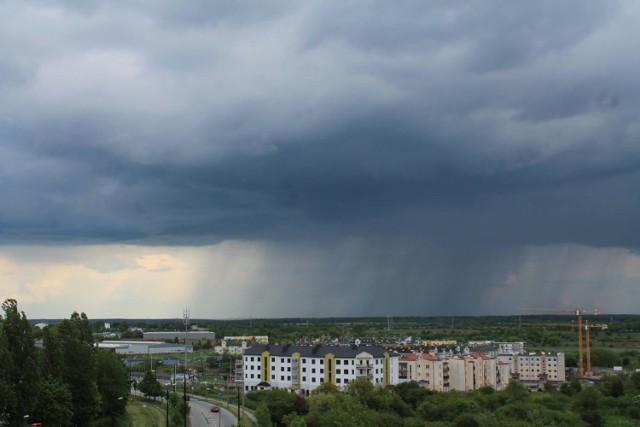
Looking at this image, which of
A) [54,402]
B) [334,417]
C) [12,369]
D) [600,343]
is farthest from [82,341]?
[600,343]

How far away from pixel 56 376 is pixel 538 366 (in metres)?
94.3

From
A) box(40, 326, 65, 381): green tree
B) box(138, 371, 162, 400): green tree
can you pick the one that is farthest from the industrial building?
box(40, 326, 65, 381): green tree

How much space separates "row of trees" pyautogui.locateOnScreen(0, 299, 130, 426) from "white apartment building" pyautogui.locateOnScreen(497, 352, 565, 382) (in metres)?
79.6

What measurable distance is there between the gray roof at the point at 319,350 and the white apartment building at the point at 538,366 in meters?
36.2

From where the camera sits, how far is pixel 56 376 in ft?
166

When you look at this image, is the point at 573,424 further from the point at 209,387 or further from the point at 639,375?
the point at 209,387

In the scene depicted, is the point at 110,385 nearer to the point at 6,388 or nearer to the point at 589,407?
the point at 6,388

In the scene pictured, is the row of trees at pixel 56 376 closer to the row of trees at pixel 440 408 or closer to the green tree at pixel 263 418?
the green tree at pixel 263 418

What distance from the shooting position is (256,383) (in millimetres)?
101312

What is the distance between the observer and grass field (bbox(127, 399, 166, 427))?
63806 mm

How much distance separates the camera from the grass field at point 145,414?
209ft

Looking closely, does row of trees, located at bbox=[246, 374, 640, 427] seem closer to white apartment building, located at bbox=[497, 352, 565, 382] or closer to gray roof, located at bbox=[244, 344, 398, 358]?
gray roof, located at bbox=[244, 344, 398, 358]

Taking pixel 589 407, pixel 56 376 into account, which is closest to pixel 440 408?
pixel 589 407

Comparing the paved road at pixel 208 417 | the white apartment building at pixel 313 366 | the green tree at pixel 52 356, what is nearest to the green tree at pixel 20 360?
the green tree at pixel 52 356
